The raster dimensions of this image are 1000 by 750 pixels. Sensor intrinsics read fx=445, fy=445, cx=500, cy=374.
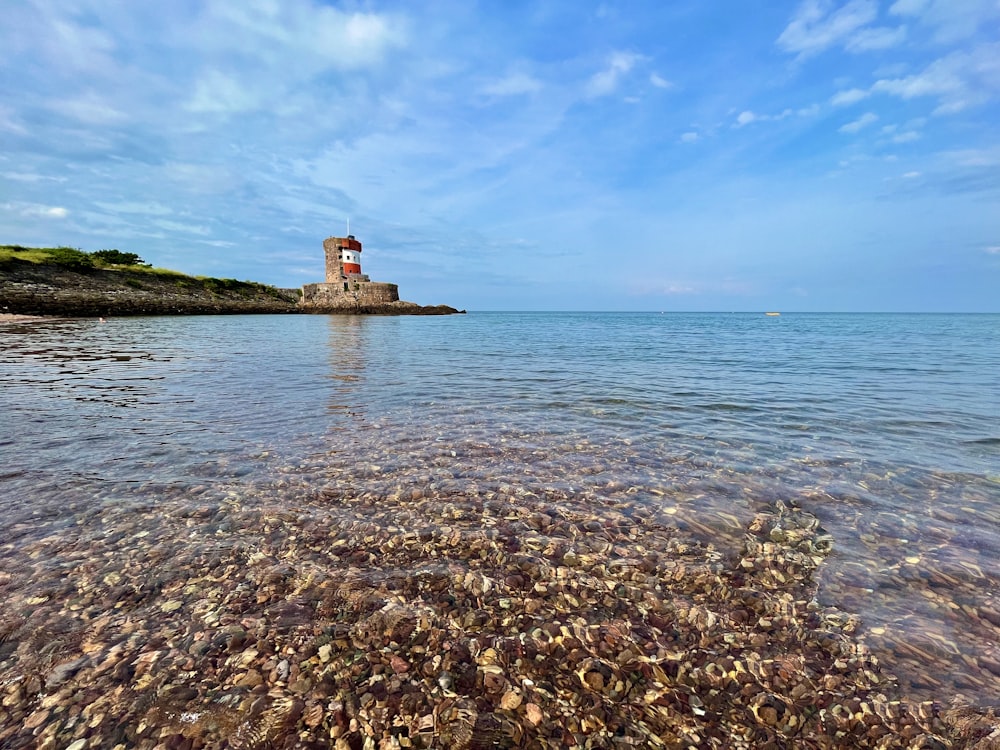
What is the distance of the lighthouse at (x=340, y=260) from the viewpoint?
101 m

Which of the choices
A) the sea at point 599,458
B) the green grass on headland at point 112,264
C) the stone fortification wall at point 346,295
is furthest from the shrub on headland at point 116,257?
the sea at point 599,458

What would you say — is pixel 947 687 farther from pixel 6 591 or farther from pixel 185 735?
pixel 6 591

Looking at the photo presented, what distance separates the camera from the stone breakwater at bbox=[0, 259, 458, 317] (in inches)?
2217

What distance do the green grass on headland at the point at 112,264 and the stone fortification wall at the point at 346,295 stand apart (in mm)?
9891

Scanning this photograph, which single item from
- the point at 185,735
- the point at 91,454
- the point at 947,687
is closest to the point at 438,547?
the point at 185,735

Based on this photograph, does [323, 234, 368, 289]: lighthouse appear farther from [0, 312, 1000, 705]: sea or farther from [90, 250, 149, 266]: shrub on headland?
[0, 312, 1000, 705]: sea

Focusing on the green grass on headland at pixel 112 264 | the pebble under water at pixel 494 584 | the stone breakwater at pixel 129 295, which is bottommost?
the pebble under water at pixel 494 584

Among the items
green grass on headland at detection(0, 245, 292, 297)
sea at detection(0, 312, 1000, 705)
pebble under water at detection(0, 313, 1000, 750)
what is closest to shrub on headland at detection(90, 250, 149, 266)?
green grass on headland at detection(0, 245, 292, 297)

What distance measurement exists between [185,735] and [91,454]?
7.31 meters

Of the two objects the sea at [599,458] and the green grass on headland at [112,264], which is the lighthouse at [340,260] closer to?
the green grass on headland at [112,264]

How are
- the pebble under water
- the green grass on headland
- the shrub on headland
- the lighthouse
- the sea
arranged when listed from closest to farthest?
the pebble under water < the sea < the green grass on headland < the shrub on headland < the lighthouse

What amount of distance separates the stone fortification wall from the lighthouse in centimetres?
163

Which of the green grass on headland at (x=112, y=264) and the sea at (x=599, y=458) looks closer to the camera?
the sea at (x=599, y=458)

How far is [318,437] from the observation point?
946 cm
